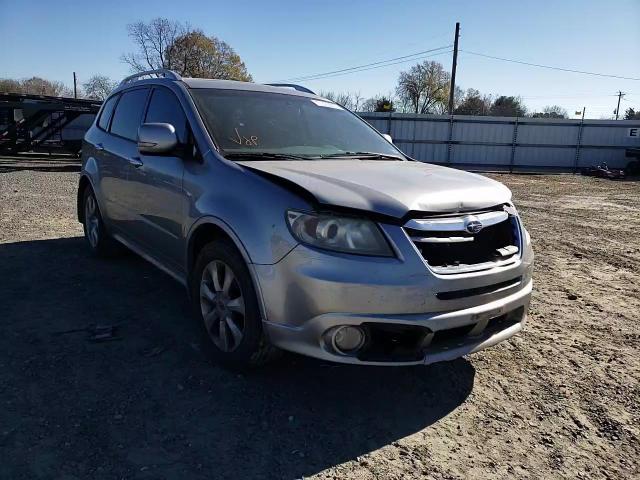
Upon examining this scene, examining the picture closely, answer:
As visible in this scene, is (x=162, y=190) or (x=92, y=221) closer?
(x=162, y=190)

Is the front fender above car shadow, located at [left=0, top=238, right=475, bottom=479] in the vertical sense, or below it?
above

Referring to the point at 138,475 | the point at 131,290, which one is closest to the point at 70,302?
the point at 131,290

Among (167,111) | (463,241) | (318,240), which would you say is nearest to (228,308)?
(318,240)

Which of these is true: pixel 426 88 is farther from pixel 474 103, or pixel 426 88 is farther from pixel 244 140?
pixel 244 140

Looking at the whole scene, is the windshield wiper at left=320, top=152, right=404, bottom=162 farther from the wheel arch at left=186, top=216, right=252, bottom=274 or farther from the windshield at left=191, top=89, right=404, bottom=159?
the wheel arch at left=186, top=216, right=252, bottom=274

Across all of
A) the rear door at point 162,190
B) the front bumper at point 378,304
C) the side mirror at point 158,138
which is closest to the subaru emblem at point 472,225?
the front bumper at point 378,304

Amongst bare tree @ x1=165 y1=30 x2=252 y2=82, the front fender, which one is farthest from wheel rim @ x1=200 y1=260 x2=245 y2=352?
bare tree @ x1=165 y1=30 x2=252 y2=82

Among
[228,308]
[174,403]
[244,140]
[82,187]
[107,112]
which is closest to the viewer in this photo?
[174,403]

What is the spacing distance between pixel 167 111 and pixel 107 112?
1.88 metres

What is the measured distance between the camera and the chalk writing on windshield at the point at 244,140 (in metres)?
3.48

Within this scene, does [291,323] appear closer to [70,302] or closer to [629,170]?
[70,302]

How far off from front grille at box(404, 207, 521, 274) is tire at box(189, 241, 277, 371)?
0.95 meters

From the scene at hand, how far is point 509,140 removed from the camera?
24.5m

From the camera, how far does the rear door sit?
3531 millimetres
